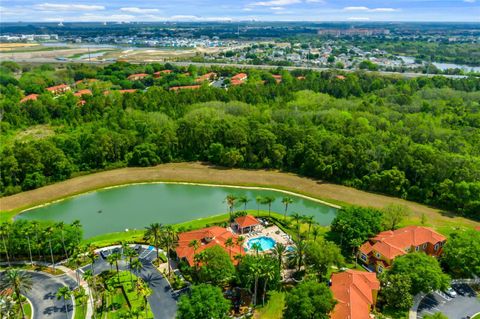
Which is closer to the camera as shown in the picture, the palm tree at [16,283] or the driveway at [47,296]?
the palm tree at [16,283]

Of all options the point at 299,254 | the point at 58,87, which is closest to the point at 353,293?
the point at 299,254

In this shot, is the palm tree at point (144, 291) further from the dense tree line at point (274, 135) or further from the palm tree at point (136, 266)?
the dense tree line at point (274, 135)

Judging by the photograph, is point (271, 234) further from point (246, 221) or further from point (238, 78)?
point (238, 78)

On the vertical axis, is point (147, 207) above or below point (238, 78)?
below

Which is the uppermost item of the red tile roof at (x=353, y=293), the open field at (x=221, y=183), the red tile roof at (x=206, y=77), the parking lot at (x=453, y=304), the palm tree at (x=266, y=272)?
the red tile roof at (x=206, y=77)

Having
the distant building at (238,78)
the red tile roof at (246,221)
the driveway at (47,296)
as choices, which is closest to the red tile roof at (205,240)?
the red tile roof at (246,221)

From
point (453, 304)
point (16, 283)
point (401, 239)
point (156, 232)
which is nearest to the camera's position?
point (16, 283)

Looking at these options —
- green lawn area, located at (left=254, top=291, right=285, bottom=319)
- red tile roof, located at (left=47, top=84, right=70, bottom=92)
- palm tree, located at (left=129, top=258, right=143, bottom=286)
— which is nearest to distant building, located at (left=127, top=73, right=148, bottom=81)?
red tile roof, located at (left=47, top=84, right=70, bottom=92)
